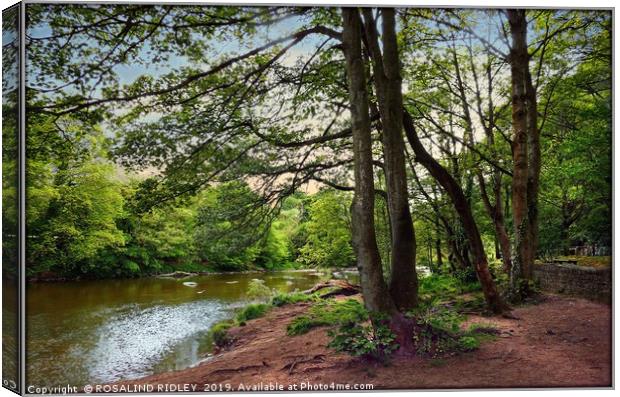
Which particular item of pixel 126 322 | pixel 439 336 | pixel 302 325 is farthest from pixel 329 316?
pixel 126 322

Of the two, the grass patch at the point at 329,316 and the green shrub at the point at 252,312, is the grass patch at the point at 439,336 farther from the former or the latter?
the green shrub at the point at 252,312

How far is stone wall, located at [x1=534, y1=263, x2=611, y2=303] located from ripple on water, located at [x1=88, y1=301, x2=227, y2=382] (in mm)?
3441

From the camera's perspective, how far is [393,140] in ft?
11.7

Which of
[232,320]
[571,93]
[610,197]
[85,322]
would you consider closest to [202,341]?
[232,320]

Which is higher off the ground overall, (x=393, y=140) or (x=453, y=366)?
(x=393, y=140)

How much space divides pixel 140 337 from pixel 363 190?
210cm

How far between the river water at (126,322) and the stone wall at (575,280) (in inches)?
97.2

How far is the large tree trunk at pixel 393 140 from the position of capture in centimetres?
348

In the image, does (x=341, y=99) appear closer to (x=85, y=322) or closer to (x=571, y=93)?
(x=571, y=93)

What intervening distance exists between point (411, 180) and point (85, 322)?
3.65m

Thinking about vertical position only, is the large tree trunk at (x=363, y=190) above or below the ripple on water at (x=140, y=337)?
above

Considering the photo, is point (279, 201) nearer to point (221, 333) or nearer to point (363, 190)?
point (363, 190)

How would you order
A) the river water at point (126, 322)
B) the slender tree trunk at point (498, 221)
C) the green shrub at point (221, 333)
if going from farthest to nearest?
the slender tree trunk at point (498, 221) < the green shrub at point (221, 333) < the river water at point (126, 322)

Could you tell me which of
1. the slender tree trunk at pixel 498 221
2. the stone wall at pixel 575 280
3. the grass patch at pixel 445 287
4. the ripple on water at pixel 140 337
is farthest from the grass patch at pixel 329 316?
the slender tree trunk at pixel 498 221
